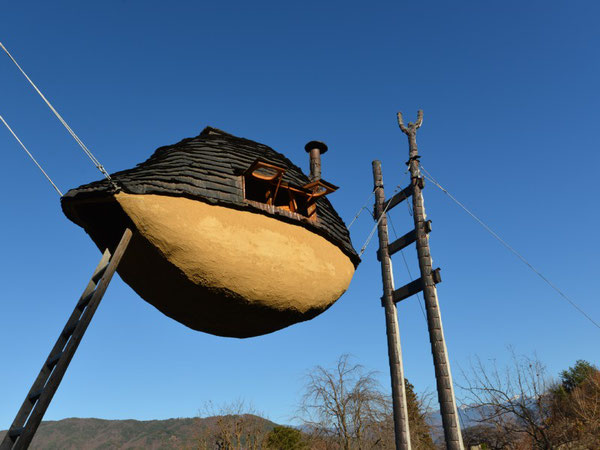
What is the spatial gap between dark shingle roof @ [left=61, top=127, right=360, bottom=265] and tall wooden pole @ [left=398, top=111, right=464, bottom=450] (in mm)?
2657

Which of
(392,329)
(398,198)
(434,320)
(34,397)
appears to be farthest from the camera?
(398,198)

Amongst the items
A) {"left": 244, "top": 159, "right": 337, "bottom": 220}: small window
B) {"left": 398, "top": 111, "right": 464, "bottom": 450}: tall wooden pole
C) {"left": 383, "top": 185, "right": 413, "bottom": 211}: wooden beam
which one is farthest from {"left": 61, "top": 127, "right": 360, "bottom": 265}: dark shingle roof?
{"left": 383, "top": 185, "right": 413, "bottom": 211}: wooden beam

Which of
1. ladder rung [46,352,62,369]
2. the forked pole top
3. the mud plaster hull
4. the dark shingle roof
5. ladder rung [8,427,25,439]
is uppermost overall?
the forked pole top

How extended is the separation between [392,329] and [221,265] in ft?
16.8

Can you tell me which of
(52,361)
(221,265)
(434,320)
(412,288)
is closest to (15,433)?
(52,361)

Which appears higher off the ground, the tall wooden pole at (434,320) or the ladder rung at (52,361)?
the tall wooden pole at (434,320)

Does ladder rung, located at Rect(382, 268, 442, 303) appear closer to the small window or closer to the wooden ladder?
the small window

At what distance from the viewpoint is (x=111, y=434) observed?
4892 inches

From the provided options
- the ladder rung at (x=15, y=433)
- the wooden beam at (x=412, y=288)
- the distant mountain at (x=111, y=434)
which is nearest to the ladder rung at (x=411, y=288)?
the wooden beam at (x=412, y=288)

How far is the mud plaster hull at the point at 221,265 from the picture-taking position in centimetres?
450

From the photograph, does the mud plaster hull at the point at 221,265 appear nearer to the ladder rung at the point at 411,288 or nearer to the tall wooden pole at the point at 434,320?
the tall wooden pole at the point at 434,320

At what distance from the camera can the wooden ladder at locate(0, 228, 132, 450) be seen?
3943 millimetres

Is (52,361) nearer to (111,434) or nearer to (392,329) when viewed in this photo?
(392,329)

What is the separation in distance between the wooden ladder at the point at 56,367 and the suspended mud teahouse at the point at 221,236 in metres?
0.45
